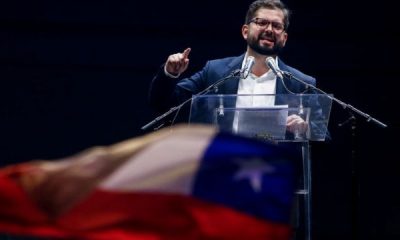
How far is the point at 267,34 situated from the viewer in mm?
4398

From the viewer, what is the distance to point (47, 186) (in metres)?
2.04

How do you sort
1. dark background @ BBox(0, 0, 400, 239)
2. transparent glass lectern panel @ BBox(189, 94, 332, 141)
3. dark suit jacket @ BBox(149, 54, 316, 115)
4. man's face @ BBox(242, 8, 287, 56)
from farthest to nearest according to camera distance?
dark background @ BBox(0, 0, 400, 239)
man's face @ BBox(242, 8, 287, 56)
dark suit jacket @ BBox(149, 54, 316, 115)
transparent glass lectern panel @ BBox(189, 94, 332, 141)

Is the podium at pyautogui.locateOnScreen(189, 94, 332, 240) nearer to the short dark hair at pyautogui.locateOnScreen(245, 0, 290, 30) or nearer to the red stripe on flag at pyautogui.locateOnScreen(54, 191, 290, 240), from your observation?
the short dark hair at pyautogui.locateOnScreen(245, 0, 290, 30)

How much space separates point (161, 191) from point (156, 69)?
12.7 ft

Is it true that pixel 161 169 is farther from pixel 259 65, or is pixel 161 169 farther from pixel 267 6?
pixel 267 6

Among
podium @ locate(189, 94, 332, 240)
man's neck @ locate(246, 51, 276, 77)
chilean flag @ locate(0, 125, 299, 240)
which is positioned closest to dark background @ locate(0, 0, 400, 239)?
man's neck @ locate(246, 51, 276, 77)

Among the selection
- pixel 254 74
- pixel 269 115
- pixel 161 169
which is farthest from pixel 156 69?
pixel 161 169

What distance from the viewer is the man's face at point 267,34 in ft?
14.4

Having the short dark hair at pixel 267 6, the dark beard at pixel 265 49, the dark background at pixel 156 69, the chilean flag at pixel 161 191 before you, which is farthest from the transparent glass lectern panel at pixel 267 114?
the dark background at pixel 156 69

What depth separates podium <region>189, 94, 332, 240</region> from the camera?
371 centimetres

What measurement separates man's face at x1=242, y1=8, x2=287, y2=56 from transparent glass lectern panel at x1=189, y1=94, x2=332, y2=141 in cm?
65

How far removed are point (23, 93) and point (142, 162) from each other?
3.97 m

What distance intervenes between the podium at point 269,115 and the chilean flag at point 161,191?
1567 millimetres

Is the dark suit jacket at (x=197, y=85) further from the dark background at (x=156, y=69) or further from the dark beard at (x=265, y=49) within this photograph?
the dark background at (x=156, y=69)
